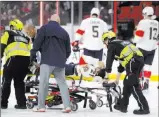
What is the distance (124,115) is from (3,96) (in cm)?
146

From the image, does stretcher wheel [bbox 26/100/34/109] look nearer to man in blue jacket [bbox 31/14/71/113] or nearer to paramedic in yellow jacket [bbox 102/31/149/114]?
man in blue jacket [bbox 31/14/71/113]

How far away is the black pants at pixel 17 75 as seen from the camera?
662 centimetres

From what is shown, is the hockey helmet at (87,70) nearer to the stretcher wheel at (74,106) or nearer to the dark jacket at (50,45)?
the stretcher wheel at (74,106)

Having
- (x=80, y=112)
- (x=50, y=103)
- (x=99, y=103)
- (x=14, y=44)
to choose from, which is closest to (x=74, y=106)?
(x=80, y=112)

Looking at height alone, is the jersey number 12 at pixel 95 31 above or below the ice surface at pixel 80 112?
above

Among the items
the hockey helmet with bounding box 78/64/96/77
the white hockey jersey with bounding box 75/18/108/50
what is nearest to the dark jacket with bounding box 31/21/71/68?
the hockey helmet with bounding box 78/64/96/77

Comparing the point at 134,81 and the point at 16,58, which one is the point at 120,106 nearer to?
the point at 134,81

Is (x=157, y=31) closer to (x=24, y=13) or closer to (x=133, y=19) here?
(x=133, y=19)

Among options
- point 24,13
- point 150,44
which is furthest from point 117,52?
point 24,13

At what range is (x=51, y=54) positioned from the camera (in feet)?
20.4

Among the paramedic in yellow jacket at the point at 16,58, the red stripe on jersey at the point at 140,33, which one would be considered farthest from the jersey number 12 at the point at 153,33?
the paramedic in yellow jacket at the point at 16,58

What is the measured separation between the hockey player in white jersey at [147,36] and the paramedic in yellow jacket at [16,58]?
2.50m

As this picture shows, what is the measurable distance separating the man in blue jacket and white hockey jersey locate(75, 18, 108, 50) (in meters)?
2.43

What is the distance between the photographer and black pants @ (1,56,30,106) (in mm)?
6621
